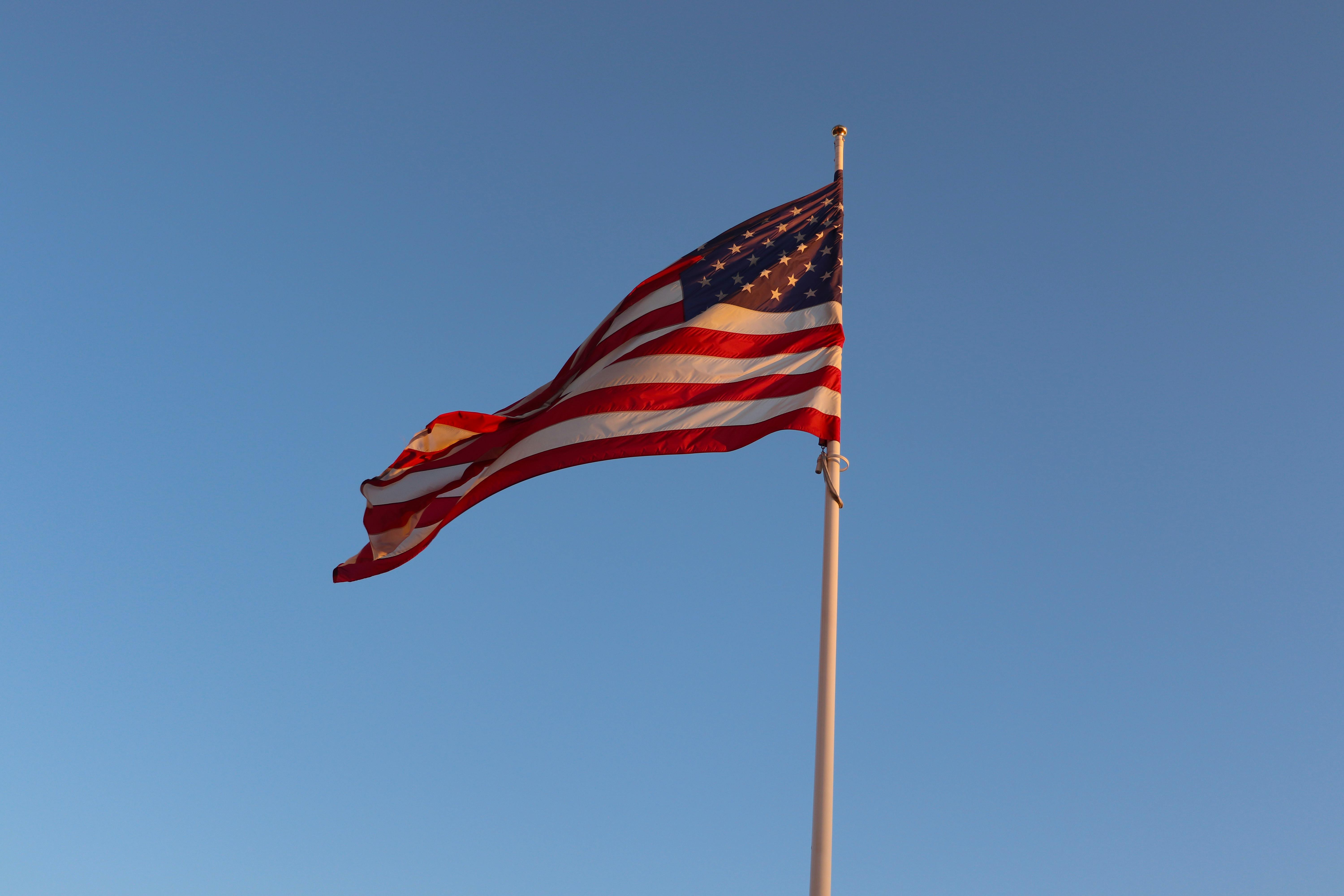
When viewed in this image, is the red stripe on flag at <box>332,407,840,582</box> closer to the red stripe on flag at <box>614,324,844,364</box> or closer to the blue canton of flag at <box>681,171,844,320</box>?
the red stripe on flag at <box>614,324,844,364</box>

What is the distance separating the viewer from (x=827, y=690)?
1313cm

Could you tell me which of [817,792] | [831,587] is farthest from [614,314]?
[817,792]

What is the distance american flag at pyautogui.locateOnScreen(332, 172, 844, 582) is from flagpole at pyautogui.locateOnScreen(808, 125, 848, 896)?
86cm

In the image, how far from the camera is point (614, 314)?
16703mm

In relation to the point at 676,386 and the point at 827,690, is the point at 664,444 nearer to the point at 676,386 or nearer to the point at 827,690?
the point at 676,386

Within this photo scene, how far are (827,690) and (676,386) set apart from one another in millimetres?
4455

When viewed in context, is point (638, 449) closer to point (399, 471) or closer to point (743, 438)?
point (743, 438)

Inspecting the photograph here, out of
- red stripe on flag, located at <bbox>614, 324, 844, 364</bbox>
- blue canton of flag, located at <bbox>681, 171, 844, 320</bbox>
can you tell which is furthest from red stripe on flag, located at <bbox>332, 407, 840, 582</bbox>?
blue canton of flag, located at <bbox>681, 171, 844, 320</bbox>

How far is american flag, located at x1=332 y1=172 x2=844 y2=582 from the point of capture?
15.2 meters

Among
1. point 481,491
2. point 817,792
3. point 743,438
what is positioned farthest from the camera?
point 481,491

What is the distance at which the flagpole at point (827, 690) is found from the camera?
12.5 m

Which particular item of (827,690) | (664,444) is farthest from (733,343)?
(827,690)

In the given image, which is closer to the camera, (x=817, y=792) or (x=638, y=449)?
(x=817, y=792)

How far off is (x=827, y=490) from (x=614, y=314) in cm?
424
